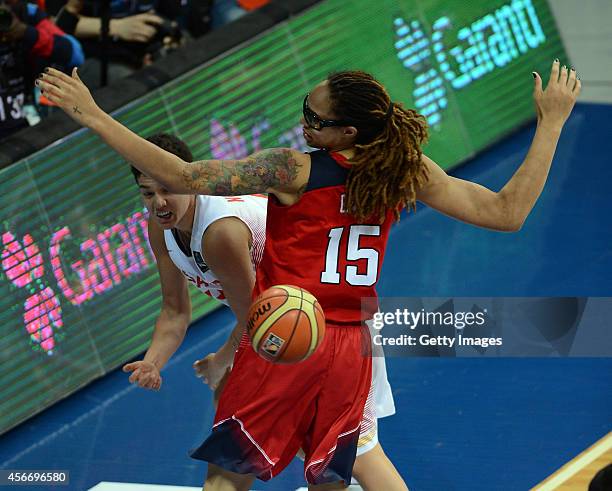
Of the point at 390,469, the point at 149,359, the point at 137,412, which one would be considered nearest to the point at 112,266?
the point at 137,412

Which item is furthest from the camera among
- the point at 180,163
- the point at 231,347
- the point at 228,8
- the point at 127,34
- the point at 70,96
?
the point at 228,8

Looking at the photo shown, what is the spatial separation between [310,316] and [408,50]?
17.1 feet

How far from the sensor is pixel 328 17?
862cm

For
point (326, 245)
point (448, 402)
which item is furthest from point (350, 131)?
point (448, 402)

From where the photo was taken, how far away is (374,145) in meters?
4.26

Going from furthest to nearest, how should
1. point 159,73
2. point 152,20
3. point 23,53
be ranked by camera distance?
point 152,20 < point 23,53 < point 159,73

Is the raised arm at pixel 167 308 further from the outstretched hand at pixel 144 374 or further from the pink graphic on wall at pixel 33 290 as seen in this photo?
the pink graphic on wall at pixel 33 290

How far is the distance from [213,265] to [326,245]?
842mm

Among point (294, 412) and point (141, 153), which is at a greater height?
point (141, 153)

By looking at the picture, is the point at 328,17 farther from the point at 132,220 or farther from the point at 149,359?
the point at 149,359

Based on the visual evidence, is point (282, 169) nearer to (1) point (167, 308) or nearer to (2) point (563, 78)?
(2) point (563, 78)

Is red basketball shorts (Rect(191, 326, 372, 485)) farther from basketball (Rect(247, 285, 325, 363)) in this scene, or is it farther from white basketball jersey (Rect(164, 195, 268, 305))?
white basketball jersey (Rect(164, 195, 268, 305))

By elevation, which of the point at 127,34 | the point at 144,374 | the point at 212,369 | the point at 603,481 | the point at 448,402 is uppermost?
the point at 603,481

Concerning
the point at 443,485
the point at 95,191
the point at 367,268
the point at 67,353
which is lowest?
the point at 443,485
